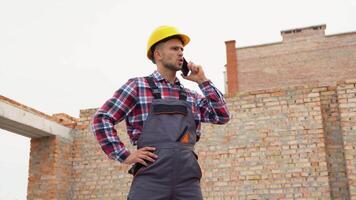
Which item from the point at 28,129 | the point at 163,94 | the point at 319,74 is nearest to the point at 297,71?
the point at 319,74

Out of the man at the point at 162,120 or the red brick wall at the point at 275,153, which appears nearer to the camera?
the man at the point at 162,120

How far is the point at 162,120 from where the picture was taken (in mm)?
2320

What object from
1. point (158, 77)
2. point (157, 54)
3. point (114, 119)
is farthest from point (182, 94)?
point (114, 119)

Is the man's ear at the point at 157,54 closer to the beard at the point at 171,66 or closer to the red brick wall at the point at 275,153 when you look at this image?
the beard at the point at 171,66

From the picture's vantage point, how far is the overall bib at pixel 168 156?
220cm

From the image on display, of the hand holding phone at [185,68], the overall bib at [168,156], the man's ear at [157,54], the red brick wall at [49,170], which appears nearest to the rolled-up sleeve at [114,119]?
the overall bib at [168,156]

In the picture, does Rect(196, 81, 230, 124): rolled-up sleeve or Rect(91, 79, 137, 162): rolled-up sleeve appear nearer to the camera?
Rect(91, 79, 137, 162): rolled-up sleeve

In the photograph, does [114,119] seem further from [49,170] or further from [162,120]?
[49,170]

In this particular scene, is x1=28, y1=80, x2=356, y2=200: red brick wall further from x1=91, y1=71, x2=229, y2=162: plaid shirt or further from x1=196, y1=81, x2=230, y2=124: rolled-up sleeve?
x1=91, y1=71, x2=229, y2=162: plaid shirt

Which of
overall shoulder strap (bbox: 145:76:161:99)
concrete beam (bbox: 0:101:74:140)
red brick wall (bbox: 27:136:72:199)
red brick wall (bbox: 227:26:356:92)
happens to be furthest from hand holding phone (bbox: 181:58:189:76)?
red brick wall (bbox: 227:26:356:92)

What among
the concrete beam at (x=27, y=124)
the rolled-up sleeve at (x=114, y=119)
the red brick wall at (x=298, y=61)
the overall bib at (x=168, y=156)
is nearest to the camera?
the overall bib at (x=168, y=156)

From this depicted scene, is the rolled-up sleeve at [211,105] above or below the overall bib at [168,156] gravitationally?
above

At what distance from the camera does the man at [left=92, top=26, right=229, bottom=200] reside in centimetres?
222

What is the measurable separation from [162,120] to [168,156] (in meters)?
0.21
